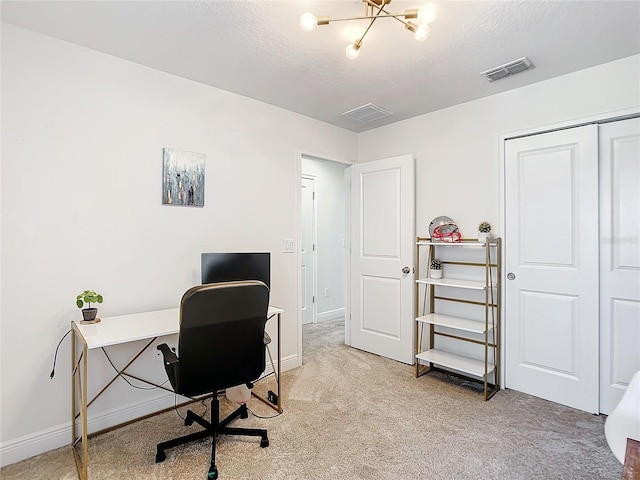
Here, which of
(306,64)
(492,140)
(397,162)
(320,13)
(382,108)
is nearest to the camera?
(320,13)

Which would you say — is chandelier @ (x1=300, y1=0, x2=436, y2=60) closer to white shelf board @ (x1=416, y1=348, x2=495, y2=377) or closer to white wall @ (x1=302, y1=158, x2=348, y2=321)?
white shelf board @ (x1=416, y1=348, x2=495, y2=377)

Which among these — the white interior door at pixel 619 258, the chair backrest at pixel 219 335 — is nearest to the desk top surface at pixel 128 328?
the chair backrest at pixel 219 335

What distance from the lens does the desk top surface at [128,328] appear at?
179 cm

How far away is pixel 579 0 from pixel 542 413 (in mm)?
2661


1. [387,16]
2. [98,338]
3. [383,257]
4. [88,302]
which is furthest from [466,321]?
[88,302]

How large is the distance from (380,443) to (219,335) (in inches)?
49.2

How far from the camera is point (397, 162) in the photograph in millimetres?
3531

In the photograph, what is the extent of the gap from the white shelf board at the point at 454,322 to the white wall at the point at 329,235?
2193mm

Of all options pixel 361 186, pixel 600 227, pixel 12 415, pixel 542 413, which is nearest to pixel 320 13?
pixel 361 186

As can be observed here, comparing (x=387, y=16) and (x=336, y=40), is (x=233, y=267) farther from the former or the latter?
(x=387, y=16)

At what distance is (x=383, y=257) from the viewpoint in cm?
368

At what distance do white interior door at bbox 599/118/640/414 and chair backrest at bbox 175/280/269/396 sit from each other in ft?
8.15

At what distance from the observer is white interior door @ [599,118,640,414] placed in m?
2.35

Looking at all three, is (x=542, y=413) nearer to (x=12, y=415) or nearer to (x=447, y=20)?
(x=447, y=20)
